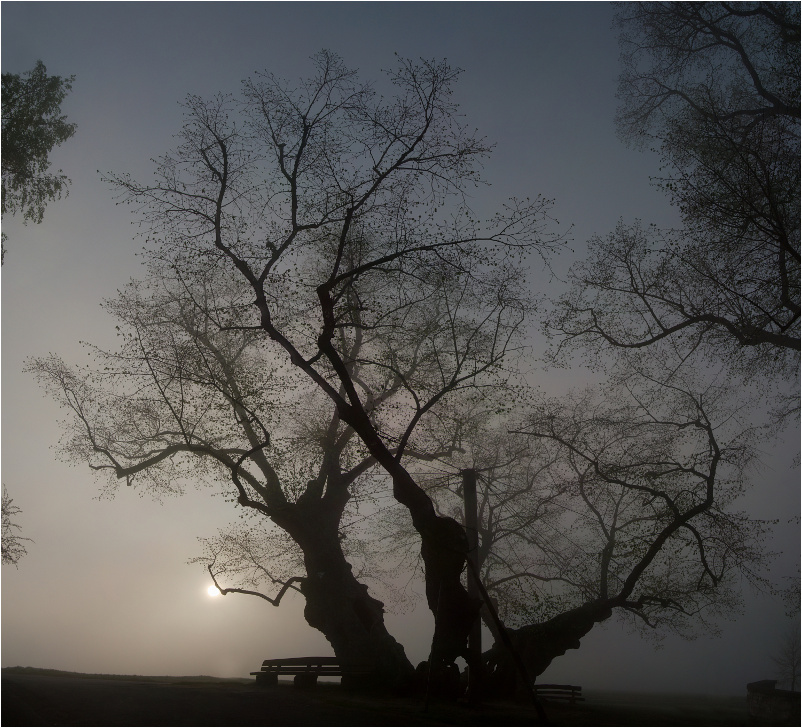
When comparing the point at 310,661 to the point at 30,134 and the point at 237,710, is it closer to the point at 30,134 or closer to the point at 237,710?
the point at 237,710

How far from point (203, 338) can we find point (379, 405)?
18.4ft

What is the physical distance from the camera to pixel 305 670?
603 inches

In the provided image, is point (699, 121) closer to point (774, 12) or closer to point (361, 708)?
point (774, 12)

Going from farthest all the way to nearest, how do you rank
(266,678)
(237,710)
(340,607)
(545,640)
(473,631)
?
(340,607)
(266,678)
(545,640)
(473,631)
(237,710)

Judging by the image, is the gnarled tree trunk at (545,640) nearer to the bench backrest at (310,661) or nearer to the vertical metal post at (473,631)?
the vertical metal post at (473,631)

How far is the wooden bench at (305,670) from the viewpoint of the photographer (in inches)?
589

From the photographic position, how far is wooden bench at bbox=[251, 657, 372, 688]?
15.0 m

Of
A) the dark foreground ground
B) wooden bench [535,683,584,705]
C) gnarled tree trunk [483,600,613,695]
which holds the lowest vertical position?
wooden bench [535,683,584,705]

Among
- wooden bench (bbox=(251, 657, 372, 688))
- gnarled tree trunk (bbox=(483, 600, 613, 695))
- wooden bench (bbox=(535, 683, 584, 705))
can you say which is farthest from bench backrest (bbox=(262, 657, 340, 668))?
wooden bench (bbox=(535, 683, 584, 705))

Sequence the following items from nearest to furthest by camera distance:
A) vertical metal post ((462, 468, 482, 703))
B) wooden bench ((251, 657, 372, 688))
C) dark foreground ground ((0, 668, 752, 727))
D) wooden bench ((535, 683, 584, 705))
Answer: dark foreground ground ((0, 668, 752, 727)) → vertical metal post ((462, 468, 482, 703)) → wooden bench ((251, 657, 372, 688)) → wooden bench ((535, 683, 584, 705))

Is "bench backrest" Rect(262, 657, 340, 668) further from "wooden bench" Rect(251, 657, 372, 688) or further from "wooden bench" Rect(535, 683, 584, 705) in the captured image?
"wooden bench" Rect(535, 683, 584, 705)

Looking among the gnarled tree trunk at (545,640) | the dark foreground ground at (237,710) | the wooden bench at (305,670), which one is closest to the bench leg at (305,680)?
the wooden bench at (305,670)

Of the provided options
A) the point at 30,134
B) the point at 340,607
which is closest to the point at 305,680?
the point at 340,607

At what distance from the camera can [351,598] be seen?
16359 millimetres
